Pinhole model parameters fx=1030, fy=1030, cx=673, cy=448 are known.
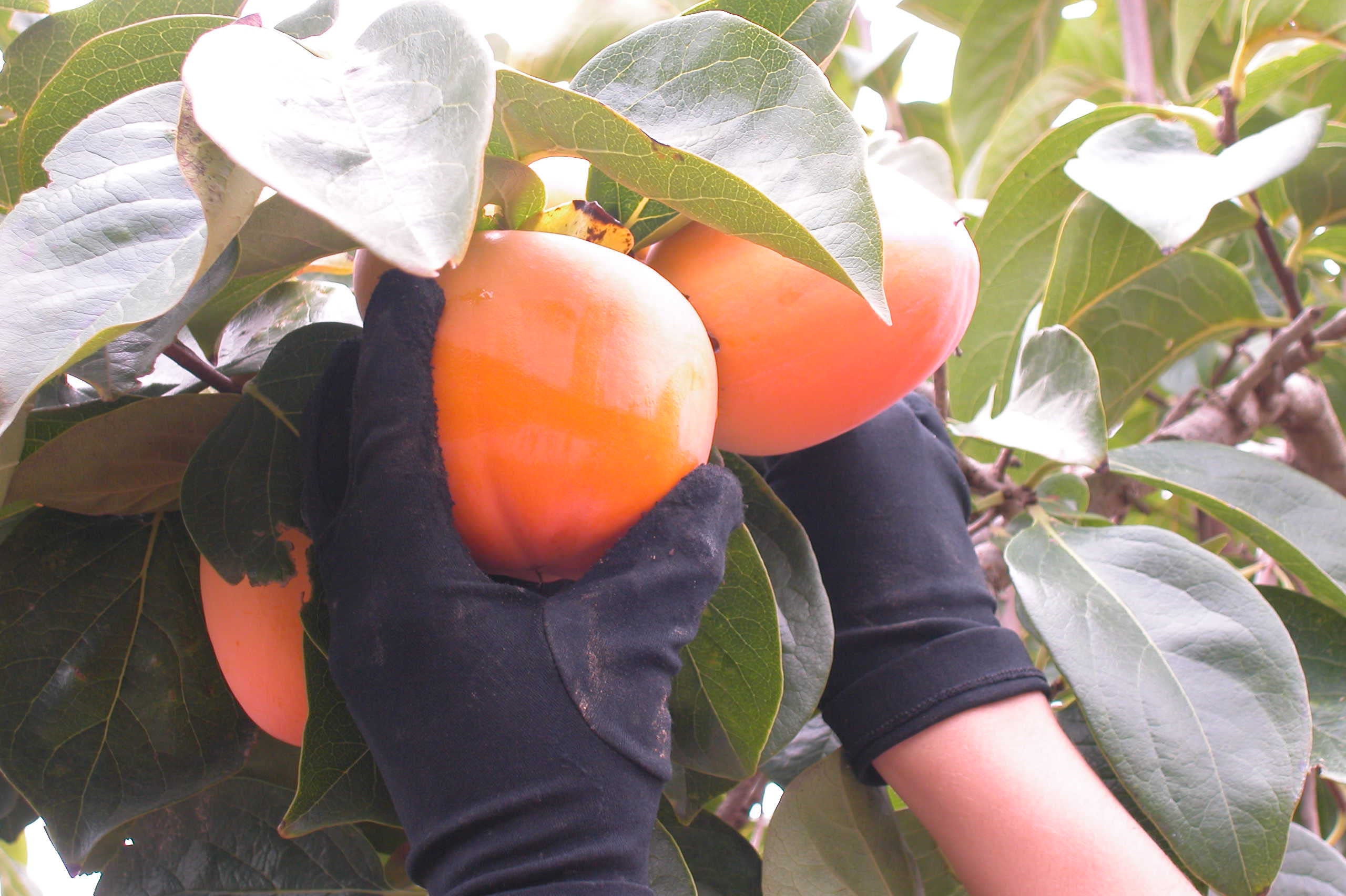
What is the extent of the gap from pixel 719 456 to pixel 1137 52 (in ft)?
3.62

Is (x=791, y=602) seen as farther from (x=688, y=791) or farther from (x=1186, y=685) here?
(x=1186, y=685)

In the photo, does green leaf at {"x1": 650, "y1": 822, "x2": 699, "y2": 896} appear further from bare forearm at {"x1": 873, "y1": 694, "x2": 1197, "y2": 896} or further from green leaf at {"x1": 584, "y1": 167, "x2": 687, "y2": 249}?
green leaf at {"x1": 584, "y1": 167, "x2": 687, "y2": 249}

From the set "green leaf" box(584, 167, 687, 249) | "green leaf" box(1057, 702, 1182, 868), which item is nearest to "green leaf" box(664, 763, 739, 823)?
"green leaf" box(1057, 702, 1182, 868)

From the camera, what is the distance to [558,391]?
0.43 meters

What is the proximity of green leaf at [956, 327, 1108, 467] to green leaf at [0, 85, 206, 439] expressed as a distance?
1.74ft

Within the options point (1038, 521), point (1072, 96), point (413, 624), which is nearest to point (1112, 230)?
point (1038, 521)

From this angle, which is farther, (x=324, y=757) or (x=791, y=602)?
(x=791, y=602)

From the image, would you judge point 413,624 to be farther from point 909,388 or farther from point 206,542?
point 909,388

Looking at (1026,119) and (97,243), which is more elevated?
(97,243)

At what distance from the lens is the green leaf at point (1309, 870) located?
70cm

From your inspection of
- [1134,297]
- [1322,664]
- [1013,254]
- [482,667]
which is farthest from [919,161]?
[482,667]

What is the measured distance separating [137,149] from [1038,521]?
2.13 ft

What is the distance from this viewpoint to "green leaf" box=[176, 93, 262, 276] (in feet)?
1.10

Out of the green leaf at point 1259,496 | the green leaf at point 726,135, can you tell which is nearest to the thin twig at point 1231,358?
the green leaf at point 1259,496
